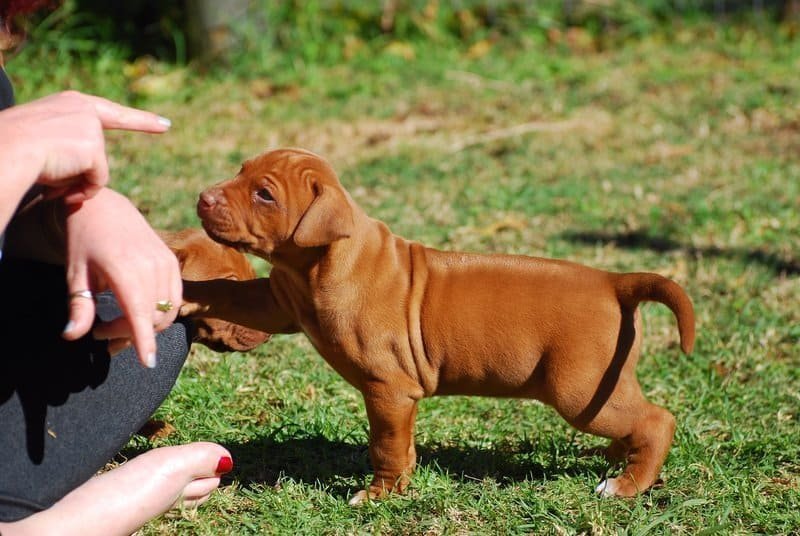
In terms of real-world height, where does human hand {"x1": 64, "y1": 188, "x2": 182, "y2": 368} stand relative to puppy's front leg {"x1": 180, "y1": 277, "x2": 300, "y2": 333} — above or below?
above

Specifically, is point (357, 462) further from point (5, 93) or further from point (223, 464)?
point (5, 93)

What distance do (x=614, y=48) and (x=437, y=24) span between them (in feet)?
5.05

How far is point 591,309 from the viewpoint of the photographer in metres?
3.32

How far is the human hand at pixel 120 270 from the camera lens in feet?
8.02

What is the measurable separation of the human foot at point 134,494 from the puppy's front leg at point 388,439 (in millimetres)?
465

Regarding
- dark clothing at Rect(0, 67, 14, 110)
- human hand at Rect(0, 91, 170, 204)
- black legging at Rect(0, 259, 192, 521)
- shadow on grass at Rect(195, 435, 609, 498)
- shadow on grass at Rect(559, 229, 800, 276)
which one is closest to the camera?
human hand at Rect(0, 91, 170, 204)

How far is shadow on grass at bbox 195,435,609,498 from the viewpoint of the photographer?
362 centimetres

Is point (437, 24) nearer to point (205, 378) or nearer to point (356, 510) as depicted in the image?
point (205, 378)

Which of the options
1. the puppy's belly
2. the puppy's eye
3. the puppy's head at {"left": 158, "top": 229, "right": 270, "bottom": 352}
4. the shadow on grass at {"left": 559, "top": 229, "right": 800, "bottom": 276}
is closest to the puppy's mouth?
the puppy's eye

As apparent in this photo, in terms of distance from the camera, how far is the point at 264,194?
322 centimetres

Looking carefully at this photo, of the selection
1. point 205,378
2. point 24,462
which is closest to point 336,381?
point 205,378

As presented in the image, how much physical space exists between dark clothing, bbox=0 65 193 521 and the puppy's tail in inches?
53.8

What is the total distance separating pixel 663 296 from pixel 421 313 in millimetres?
722

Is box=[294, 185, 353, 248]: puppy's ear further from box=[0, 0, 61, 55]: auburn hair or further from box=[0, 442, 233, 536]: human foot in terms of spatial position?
box=[0, 0, 61, 55]: auburn hair
